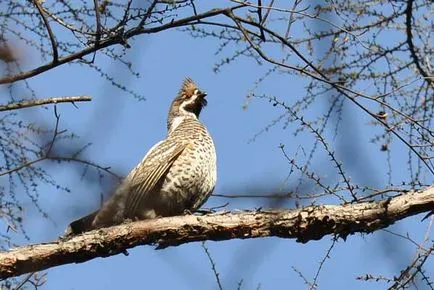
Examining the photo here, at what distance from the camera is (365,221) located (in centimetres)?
402

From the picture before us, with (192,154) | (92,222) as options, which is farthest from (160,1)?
(192,154)

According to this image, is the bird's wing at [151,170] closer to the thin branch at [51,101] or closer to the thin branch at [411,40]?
the thin branch at [51,101]

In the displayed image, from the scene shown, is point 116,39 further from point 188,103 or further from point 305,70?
point 188,103

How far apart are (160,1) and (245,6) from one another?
1.56 ft

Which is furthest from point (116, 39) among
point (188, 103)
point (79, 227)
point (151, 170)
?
point (188, 103)

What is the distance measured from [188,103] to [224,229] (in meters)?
2.34

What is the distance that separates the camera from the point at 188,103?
6328 mm

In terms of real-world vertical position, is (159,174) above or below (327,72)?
above

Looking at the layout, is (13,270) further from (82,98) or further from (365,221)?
(365,221)

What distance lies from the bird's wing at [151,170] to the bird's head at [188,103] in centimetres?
93

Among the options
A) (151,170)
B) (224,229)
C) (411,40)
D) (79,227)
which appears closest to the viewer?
(224,229)

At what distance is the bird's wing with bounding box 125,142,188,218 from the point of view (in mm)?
4996

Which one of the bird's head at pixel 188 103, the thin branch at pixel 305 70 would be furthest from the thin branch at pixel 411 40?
the bird's head at pixel 188 103

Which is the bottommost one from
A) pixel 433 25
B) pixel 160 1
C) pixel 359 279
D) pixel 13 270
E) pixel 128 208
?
pixel 359 279
